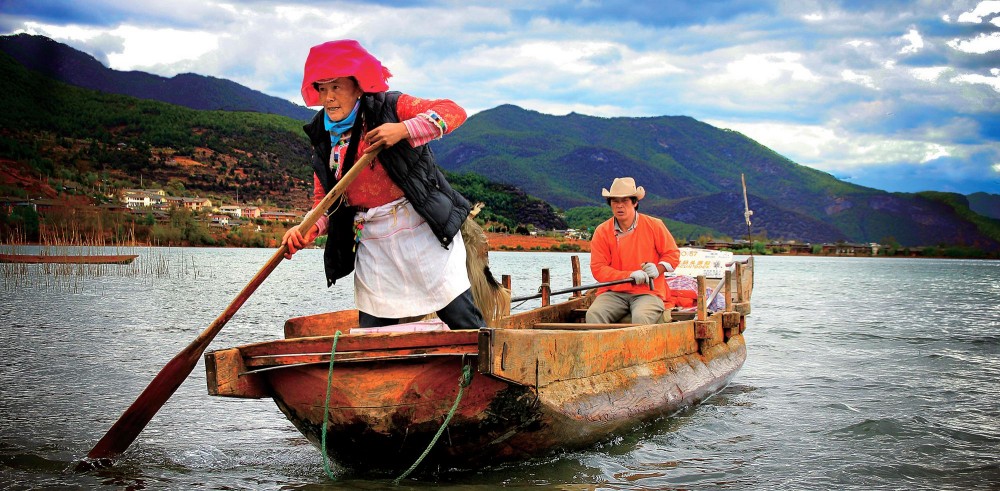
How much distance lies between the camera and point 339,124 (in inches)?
196

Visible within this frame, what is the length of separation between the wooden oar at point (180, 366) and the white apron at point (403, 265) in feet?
1.14

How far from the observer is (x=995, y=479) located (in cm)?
629

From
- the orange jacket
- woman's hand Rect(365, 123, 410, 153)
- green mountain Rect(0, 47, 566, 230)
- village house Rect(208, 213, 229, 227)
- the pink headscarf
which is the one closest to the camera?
woman's hand Rect(365, 123, 410, 153)

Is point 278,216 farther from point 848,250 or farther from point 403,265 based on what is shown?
point 848,250

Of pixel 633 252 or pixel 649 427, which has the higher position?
pixel 633 252

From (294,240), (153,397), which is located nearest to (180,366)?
(153,397)

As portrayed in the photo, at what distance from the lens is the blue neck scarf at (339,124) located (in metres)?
4.93

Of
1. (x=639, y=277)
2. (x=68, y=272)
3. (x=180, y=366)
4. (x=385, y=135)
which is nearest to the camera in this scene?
(x=385, y=135)

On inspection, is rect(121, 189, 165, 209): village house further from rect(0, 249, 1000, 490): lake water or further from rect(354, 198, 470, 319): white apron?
rect(354, 198, 470, 319): white apron

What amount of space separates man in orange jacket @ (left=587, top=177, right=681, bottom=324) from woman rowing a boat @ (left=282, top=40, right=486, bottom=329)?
3874mm

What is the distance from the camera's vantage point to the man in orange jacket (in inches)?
347

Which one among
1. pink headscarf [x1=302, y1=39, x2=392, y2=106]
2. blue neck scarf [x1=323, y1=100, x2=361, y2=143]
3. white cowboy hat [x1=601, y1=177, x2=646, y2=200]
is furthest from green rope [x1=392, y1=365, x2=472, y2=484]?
white cowboy hat [x1=601, y1=177, x2=646, y2=200]

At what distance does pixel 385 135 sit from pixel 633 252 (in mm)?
4961

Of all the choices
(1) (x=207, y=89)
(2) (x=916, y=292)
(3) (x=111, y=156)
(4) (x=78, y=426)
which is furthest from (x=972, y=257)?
(4) (x=78, y=426)
